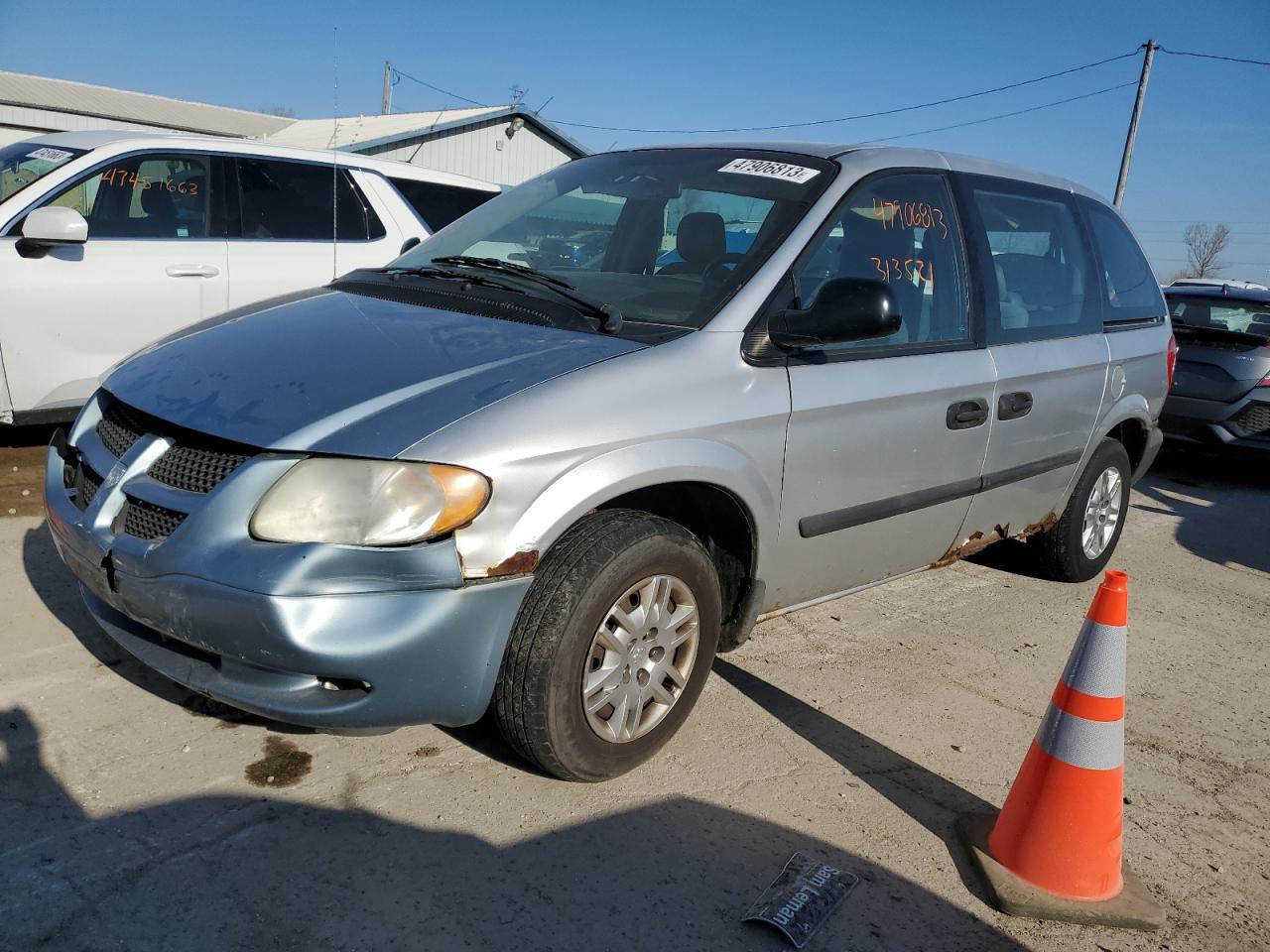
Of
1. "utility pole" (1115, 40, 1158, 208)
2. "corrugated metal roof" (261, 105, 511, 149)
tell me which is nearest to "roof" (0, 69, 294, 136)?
"corrugated metal roof" (261, 105, 511, 149)

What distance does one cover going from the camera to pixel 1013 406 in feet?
13.0

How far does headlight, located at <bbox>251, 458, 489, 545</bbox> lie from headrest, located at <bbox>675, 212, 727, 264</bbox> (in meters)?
1.42

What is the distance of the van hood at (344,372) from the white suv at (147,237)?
7.43ft

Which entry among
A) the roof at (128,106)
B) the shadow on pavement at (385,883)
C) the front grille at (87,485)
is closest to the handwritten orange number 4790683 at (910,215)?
the shadow on pavement at (385,883)

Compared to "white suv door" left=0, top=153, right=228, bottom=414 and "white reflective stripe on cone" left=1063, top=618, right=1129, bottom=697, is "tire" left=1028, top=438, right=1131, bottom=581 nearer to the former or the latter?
"white reflective stripe on cone" left=1063, top=618, right=1129, bottom=697

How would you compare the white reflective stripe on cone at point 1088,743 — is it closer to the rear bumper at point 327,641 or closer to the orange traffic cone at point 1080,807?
the orange traffic cone at point 1080,807

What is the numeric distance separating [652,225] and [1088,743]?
2183mm

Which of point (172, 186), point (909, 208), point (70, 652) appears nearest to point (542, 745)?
point (70, 652)

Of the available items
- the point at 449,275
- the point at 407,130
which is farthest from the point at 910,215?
the point at 407,130

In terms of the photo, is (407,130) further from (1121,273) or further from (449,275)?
(449,275)

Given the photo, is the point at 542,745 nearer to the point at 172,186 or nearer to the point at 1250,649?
the point at 1250,649

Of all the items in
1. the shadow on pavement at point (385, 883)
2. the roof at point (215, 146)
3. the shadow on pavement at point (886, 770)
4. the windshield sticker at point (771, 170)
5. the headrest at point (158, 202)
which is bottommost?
the shadow on pavement at point (886, 770)

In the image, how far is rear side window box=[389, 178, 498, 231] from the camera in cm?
666

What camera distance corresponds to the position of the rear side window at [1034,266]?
159 inches
